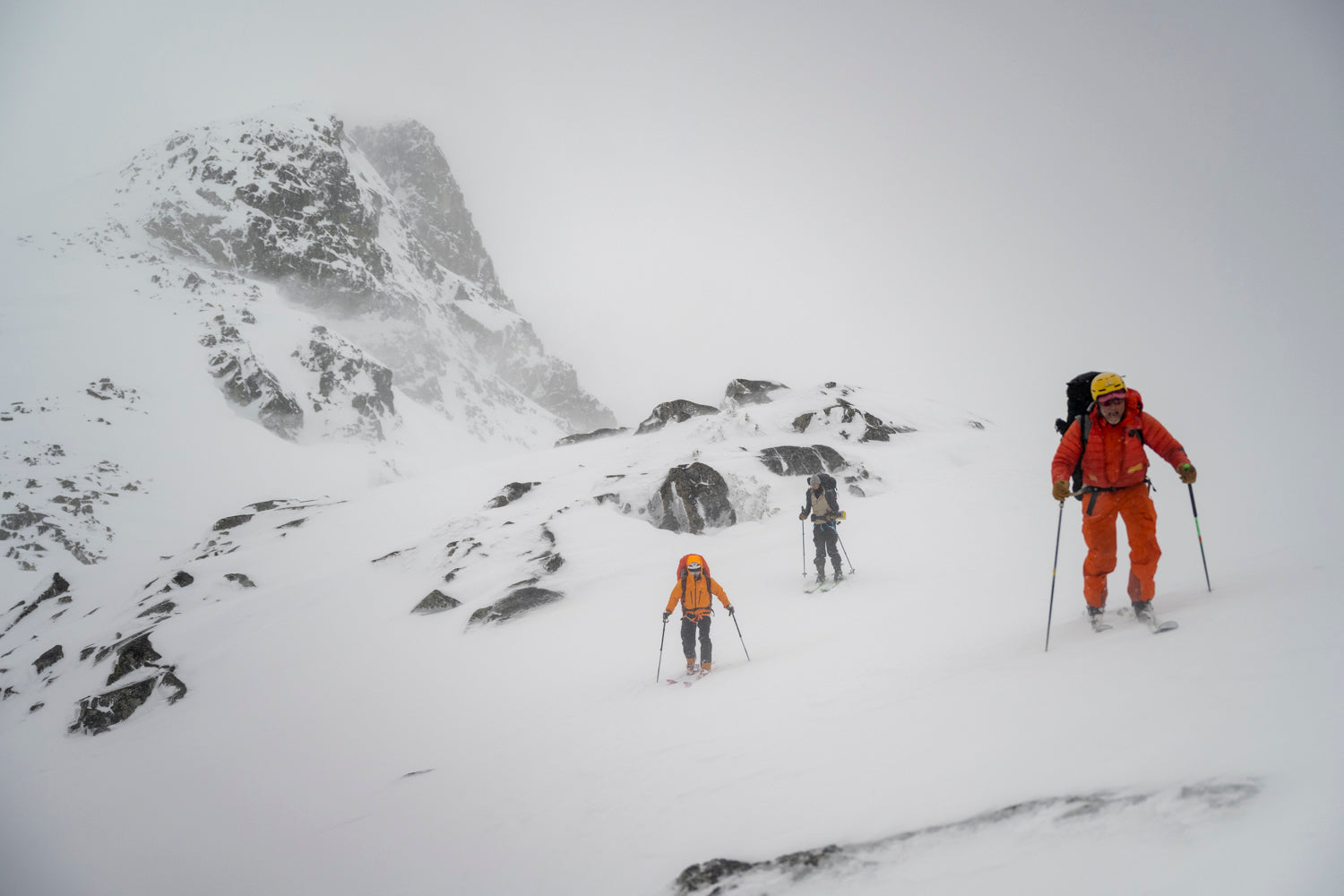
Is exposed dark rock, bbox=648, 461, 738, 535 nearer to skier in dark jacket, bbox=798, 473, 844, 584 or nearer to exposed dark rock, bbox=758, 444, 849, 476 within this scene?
exposed dark rock, bbox=758, 444, 849, 476

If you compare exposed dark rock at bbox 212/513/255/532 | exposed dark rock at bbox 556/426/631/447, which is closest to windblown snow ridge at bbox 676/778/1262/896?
exposed dark rock at bbox 212/513/255/532

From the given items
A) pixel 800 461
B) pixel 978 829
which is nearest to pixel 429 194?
pixel 800 461

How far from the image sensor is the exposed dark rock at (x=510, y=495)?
17.5 metres

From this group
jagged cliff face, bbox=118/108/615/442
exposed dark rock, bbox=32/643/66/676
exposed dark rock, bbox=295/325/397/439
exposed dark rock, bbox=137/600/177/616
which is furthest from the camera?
jagged cliff face, bbox=118/108/615/442

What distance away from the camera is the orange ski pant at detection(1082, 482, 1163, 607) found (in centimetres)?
479

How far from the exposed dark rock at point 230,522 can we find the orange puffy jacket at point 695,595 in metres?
20.5

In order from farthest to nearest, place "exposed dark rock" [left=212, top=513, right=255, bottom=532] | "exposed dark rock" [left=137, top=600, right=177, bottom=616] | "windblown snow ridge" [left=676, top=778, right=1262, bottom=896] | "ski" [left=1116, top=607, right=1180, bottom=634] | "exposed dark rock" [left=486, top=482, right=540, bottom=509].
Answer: "exposed dark rock" [left=212, top=513, right=255, bottom=532] → "exposed dark rock" [left=486, top=482, right=540, bottom=509] → "exposed dark rock" [left=137, top=600, right=177, bottom=616] → "ski" [left=1116, top=607, right=1180, bottom=634] → "windblown snow ridge" [left=676, top=778, right=1262, bottom=896]

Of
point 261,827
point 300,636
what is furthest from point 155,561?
point 261,827

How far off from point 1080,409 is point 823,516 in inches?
202

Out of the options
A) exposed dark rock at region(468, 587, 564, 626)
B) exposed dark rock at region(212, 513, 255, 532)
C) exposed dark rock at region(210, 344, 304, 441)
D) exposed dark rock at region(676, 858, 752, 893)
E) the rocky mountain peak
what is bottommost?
exposed dark rock at region(468, 587, 564, 626)

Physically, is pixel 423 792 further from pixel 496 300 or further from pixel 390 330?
pixel 496 300

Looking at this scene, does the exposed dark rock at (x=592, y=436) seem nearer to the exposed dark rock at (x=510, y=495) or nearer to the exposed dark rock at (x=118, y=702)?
the exposed dark rock at (x=510, y=495)

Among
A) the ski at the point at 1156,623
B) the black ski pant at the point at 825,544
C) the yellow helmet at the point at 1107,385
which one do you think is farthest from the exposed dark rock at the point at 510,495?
the ski at the point at 1156,623

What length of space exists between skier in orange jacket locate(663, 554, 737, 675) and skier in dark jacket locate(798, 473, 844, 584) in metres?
3.44
